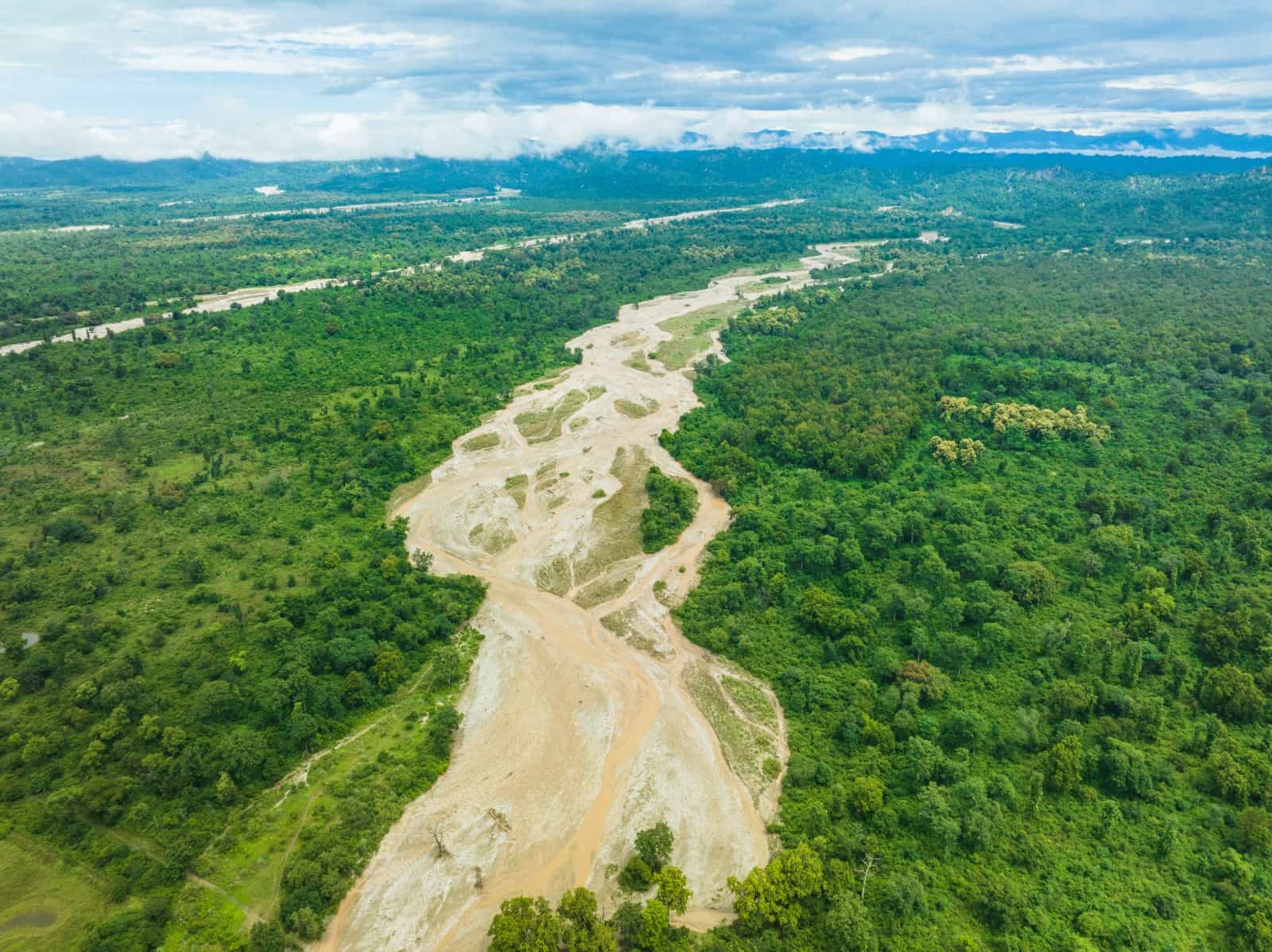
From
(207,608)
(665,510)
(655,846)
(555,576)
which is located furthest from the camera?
(665,510)

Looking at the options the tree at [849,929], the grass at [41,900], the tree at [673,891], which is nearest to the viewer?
the tree at [849,929]

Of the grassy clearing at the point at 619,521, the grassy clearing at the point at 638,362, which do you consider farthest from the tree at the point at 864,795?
the grassy clearing at the point at 638,362

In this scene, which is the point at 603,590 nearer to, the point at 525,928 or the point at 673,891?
the point at 673,891

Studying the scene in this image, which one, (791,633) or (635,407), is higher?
A: (635,407)

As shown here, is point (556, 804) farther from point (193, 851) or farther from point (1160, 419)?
point (1160, 419)

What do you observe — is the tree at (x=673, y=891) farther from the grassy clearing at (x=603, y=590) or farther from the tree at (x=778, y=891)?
the grassy clearing at (x=603, y=590)

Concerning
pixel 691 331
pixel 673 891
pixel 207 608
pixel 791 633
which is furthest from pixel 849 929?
pixel 691 331

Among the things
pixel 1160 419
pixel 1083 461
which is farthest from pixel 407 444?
pixel 1160 419

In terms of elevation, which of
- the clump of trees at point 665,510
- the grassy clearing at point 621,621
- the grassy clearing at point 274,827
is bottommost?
the grassy clearing at point 621,621
